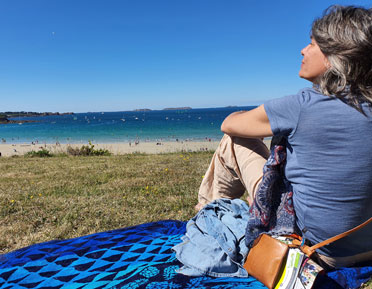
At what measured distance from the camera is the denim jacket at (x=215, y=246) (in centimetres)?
175

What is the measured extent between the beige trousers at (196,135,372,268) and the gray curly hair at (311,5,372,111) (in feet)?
2.54

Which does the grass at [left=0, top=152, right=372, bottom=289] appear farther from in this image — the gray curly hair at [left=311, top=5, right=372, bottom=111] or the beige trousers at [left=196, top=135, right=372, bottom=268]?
the gray curly hair at [left=311, top=5, right=372, bottom=111]

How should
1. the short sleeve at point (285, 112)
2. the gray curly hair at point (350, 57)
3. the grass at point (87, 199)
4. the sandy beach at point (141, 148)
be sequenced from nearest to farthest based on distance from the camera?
1. the gray curly hair at point (350, 57)
2. the short sleeve at point (285, 112)
3. the grass at point (87, 199)
4. the sandy beach at point (141, 148)

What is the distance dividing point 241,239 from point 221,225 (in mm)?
165

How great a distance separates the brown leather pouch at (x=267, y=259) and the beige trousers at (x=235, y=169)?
0.44 meters

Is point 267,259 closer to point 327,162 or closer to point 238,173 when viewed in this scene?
point 327,162

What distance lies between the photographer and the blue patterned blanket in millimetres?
1707

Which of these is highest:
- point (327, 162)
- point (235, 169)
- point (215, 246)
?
point (327, 162)

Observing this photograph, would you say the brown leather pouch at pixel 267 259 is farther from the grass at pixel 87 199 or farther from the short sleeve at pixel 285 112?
the grass at pixel 87 199

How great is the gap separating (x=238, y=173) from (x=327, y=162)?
35.3 inches

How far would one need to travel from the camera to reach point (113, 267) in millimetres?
1958

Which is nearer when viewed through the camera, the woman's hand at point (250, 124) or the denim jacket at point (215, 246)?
the woman's hand at point (250, 124)

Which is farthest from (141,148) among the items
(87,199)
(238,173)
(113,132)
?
(113,132)

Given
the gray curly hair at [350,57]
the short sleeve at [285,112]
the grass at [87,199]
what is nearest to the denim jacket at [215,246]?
the short sleeve at [285,112]
